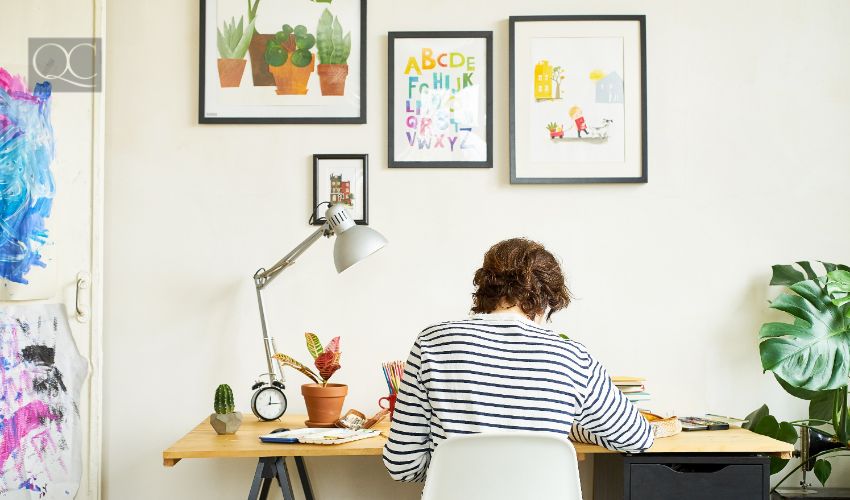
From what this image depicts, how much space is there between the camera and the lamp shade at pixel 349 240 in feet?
7.77

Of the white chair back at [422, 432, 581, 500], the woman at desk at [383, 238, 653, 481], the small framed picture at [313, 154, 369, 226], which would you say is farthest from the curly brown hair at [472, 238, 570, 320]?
the small framed picture at [313, 154, 369, 226]

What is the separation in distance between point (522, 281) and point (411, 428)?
0.42 metres

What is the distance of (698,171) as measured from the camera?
2783 millimetres

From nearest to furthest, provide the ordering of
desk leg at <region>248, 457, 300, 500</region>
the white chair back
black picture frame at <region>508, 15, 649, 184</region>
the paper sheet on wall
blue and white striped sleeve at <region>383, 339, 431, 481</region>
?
the white chair back < blue and white striped sleeve at <region>383, 339, 431, 481</region> < desk leg at <region>248, 457, 300, 500</region> < the paper sheet on wall < black picture frame at <region>508, 15, 649, 184</region>

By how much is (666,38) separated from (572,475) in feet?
5.87

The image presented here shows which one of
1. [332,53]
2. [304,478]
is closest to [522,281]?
[304,478]

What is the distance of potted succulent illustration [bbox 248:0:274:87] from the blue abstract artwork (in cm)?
69

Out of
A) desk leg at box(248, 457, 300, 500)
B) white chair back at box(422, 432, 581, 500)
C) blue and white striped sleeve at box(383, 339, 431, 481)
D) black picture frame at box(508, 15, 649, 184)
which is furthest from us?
black picture frame at box(508, 15, 649, 184)

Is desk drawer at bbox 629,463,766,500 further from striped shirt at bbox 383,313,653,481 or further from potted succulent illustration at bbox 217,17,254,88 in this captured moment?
potted succulent illustration at bbox 217,17,254,88

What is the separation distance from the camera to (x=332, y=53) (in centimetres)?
278

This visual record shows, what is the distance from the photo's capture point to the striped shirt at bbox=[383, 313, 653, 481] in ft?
5.51

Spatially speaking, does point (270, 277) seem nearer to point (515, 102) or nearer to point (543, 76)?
point (515, 102)

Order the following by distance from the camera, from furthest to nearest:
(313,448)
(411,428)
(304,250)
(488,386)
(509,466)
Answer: (304,250) → (313,448) → (411,428) → (488,386) → (509,466)

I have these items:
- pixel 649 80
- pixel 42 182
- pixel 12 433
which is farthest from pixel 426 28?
pixel 12 433
